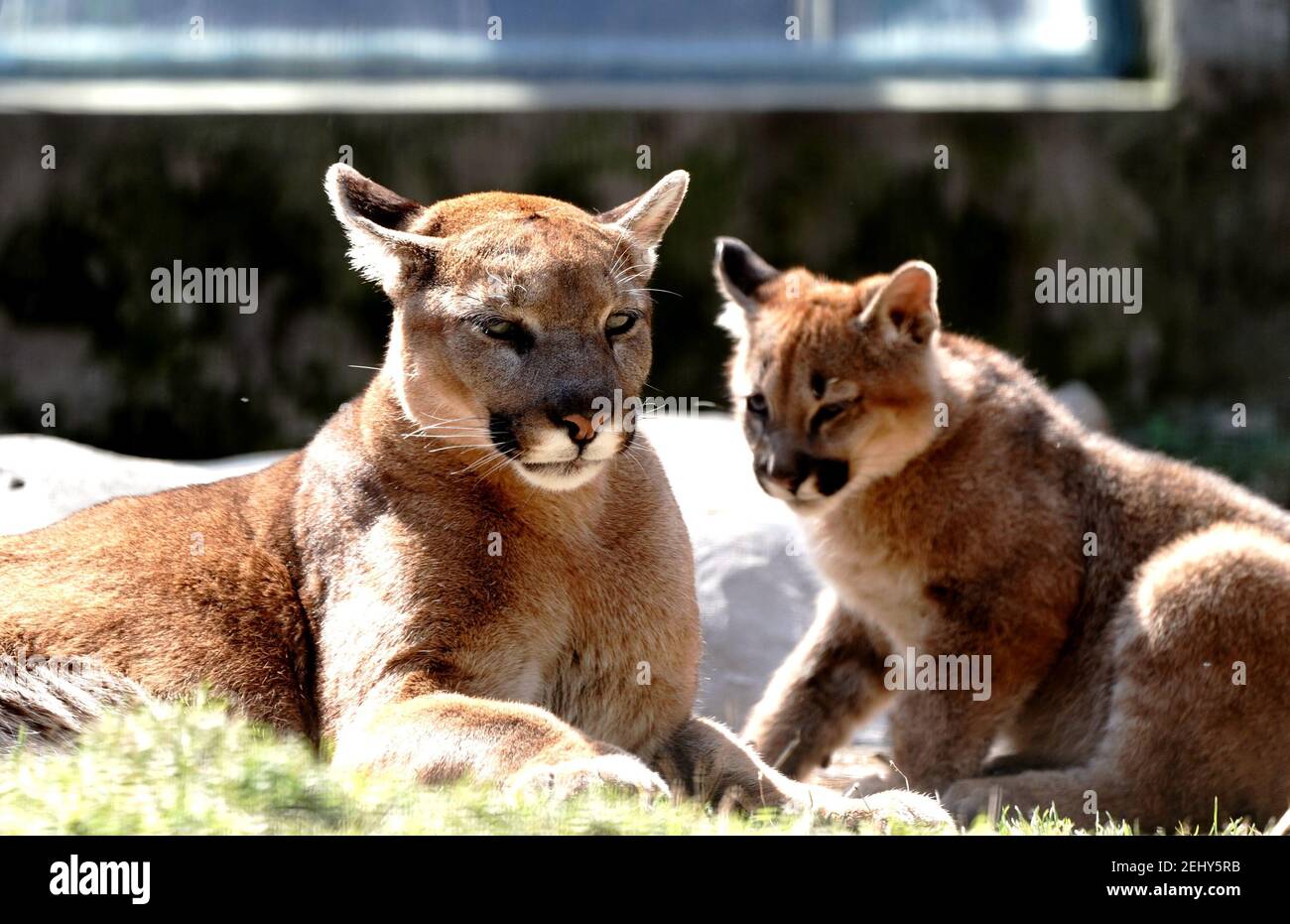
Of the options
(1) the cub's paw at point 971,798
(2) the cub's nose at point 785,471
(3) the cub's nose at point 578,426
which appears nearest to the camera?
(3) the cub's nose at point 578,426

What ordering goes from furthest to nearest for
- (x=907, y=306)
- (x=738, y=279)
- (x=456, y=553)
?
(x=738, y=279)
(x=907, y=306)
(x=456, y=553)

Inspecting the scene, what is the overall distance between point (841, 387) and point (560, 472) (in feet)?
7.04

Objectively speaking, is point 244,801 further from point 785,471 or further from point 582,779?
point 785,471

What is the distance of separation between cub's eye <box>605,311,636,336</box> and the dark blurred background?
637 cm

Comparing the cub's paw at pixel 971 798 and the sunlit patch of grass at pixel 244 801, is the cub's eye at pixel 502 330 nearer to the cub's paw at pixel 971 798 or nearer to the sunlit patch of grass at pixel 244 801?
the sunlit patch of grass at pixel 244 801

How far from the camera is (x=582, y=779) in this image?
509 centimetres

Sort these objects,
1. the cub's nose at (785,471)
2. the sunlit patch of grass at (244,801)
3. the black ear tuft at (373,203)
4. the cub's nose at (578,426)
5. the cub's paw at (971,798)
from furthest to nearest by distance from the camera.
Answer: the cub's nose at (785,471) → the cub's paw at (971,798) → the black ear tuft at (373,203) → the cub's nose at (578,426) → the sunlit patch of grass at (244,801)

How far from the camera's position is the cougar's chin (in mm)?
5879

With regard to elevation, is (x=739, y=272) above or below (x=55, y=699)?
above

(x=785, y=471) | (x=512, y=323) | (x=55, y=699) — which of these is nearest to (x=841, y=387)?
(x=785, y=471)

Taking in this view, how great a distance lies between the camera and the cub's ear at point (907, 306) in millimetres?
7730

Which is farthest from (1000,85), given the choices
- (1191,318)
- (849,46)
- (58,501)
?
(58,501)

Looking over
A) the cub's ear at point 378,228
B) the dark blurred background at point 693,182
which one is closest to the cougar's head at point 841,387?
the cub's ear at point 378,228

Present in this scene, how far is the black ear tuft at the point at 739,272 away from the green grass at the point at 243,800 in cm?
335
